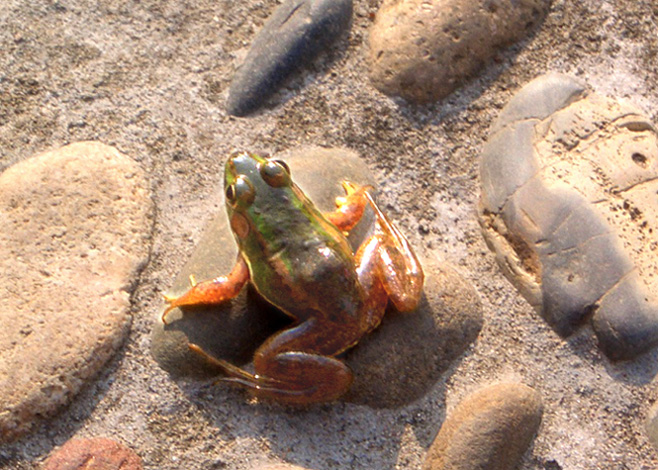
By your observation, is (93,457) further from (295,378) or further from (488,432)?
(488,432)

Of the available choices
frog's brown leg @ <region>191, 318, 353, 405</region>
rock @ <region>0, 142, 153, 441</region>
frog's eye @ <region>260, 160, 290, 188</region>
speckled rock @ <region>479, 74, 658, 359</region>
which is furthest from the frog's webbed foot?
speckled rock @ <region>479, 74, 658, 359</region>

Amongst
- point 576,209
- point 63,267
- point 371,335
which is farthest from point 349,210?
point 63,267

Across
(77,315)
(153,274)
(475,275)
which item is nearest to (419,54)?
(475,275)

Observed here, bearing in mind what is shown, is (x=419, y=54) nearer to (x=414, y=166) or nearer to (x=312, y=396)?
(x=414, y=166)

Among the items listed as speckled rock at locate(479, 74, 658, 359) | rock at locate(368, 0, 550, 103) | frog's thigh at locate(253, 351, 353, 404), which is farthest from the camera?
rock at locate(368, 0, 550, 103)

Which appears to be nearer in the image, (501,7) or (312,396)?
(312,396)

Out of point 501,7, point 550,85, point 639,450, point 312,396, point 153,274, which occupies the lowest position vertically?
point 639,450

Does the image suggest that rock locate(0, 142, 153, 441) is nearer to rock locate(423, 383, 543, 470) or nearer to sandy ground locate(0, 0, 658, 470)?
sandy ground locate(0, 0, 658, 470)
